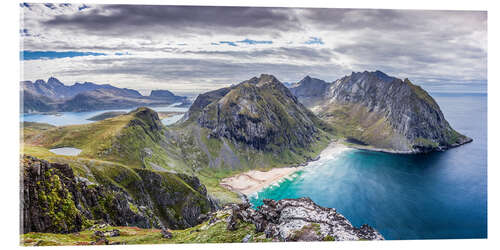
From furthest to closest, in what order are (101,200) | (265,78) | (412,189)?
(265,78) → (412,189) → (101,200)

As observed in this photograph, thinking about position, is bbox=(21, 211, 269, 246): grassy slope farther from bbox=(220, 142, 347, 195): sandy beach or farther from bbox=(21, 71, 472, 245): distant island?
bbox=(220, 142, 347, 195): sandy beach

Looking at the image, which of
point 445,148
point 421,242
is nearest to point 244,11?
point 421,242

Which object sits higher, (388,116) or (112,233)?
(388,116)

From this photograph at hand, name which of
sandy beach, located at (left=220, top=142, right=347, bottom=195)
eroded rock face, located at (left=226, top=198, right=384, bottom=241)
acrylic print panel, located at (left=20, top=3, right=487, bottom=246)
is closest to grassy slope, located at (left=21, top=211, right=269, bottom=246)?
acrylic print panel, located at (left=20, top=3, right=487, bottom=246)

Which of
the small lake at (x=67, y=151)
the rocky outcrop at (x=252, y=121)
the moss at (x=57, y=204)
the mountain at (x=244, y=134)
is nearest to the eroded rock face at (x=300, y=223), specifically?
the moss at (x=57, y=204)

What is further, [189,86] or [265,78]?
[265,78]

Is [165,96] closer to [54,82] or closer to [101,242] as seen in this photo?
[54,82]

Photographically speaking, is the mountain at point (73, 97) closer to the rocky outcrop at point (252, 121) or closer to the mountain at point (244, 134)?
the mountain at point (244, 134)

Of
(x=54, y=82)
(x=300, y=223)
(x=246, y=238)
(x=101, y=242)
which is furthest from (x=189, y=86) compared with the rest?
(x=300, y=223)
